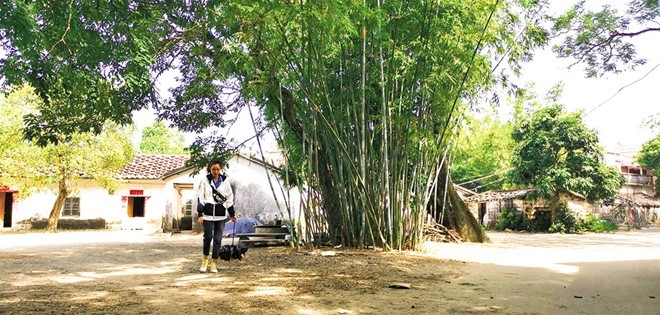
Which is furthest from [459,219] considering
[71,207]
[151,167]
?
[71,207]

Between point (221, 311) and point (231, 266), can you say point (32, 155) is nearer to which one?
point (231, 266)

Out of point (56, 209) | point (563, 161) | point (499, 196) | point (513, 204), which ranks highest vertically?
point (563, 161)

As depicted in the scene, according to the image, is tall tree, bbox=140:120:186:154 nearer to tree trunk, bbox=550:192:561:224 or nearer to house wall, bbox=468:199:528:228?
house wall, bbox=468:199:528:228

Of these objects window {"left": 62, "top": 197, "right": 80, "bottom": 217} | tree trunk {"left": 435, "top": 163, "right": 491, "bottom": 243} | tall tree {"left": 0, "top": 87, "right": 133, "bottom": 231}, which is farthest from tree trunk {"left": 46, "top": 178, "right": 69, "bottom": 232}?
tree trunk {"left": 435, "top": 163, "right": 491, "bottom": 243}

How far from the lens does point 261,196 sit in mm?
17531

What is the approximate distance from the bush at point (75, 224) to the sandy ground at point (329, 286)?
13164 mm

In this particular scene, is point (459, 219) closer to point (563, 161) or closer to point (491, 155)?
point (563, 161)

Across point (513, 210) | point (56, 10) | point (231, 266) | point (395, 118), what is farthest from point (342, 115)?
point (513, 210)

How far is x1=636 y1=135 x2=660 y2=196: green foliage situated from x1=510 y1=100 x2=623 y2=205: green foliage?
41.4ft

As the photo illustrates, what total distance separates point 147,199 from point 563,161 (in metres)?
16.0

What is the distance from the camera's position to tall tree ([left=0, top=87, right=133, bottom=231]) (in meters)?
14.9

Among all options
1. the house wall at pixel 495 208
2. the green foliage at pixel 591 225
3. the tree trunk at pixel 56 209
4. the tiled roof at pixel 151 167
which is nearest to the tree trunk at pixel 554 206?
the green foliage at pixel 591 225

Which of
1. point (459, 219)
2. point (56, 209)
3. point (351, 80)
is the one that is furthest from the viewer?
point (56, 209)

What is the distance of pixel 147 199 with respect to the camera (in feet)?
65.2
